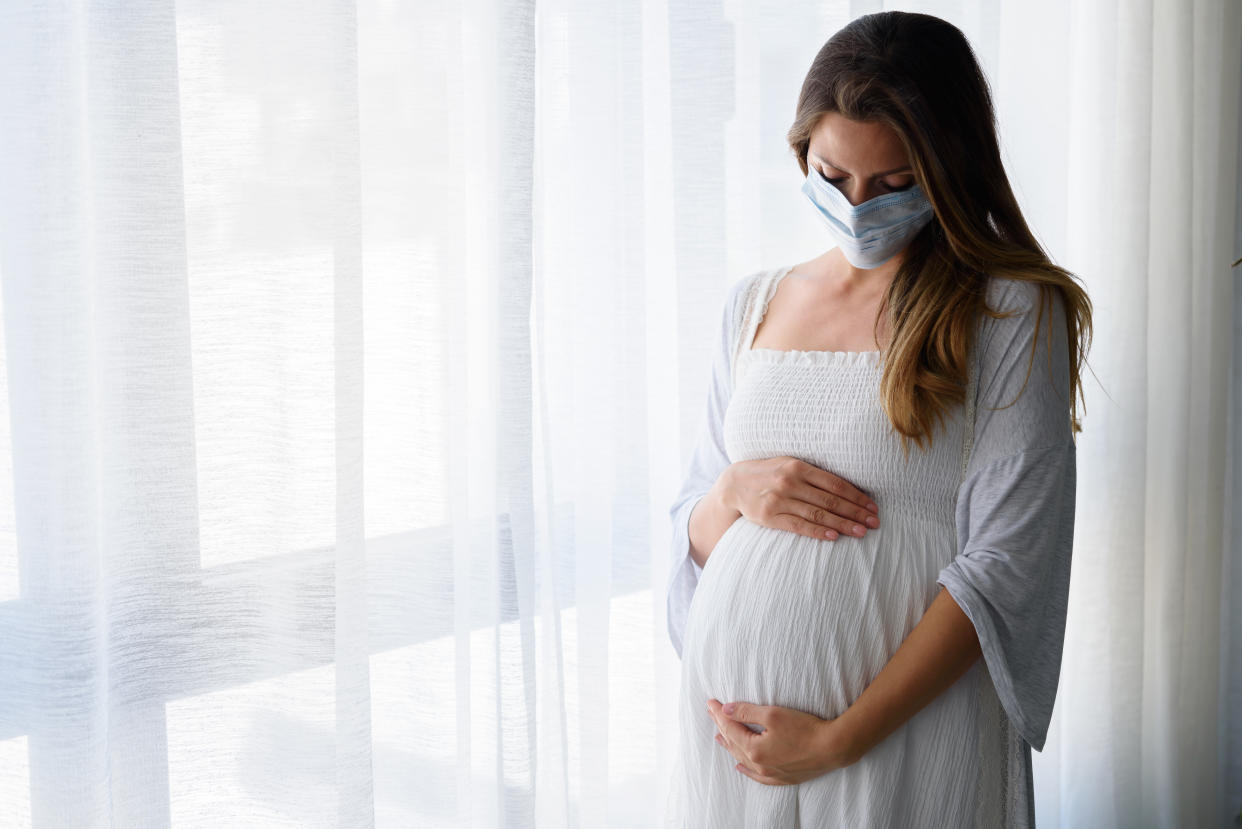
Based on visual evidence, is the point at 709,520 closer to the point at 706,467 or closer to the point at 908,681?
the point at 706,467

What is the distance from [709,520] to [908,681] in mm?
325

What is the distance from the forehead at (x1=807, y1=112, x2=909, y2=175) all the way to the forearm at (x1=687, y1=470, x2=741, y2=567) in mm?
403

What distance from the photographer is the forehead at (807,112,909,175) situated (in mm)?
1157

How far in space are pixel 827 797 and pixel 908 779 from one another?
0.30 feet

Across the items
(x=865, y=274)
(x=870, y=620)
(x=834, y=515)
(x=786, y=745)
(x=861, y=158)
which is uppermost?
(x=861, y=158)

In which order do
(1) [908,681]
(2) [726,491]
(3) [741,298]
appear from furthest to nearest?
(3) [741,298], (2) [726,491], (1) [908,681]

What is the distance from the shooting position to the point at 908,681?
1091 millimetres

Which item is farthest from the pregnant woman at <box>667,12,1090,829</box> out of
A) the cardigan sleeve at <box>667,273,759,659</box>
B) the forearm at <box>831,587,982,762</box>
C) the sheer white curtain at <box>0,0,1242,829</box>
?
the sheer white curtain at <box>0,0,1242,829</box>

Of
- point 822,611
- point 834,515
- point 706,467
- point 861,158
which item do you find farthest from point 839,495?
point 861,158

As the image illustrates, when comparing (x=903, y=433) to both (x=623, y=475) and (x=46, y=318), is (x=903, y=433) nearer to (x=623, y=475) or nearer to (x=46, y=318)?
(x=623, y=475)

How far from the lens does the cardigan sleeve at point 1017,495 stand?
1.09 metres

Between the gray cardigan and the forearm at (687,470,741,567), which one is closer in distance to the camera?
the gray cardigan

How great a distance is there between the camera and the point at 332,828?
46.4 inches

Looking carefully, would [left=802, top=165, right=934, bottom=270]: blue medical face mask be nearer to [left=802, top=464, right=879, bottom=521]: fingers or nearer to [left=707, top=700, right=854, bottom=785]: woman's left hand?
[left=802, top=464, right=879, bottom=521]: fingers
